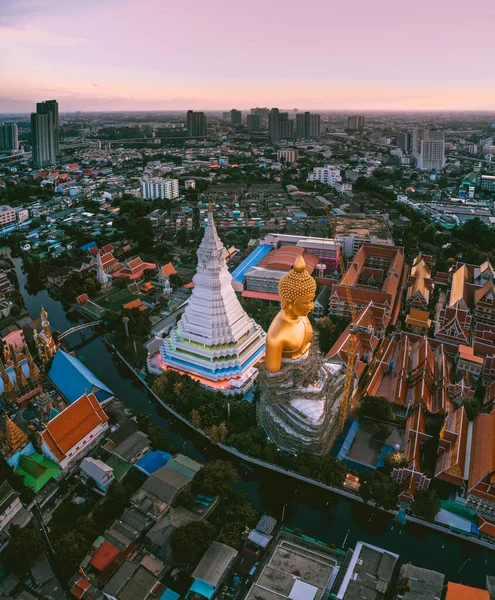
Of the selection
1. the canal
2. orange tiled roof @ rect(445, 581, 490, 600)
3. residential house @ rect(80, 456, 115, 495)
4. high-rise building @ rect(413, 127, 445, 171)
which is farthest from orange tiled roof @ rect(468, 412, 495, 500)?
high-rise building @ rect(413, 127, 445, 171)

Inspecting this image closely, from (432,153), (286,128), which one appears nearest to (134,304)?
(432,153)

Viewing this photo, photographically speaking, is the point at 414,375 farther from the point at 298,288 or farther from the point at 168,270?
the point at 168,270

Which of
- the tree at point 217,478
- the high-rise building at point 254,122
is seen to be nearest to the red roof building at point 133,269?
the tree at point 217,478

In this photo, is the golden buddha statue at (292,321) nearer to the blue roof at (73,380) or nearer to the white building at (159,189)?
the blue roof at (73,380)

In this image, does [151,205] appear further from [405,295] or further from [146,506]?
[146,506]

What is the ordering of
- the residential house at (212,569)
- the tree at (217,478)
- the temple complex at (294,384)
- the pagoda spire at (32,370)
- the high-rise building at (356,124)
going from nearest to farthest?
the residential house at (212,569)
the tree at (217,478)
the temple complex at (294,384)
the pagoda spire at (32,370)
the high-rise building at (356,124)
